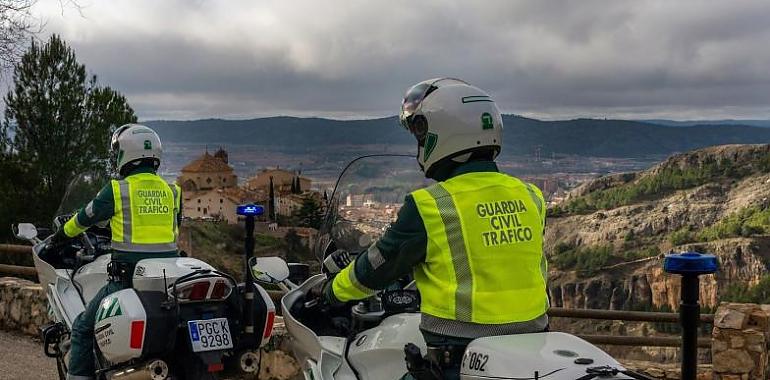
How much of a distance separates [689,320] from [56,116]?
31.4m

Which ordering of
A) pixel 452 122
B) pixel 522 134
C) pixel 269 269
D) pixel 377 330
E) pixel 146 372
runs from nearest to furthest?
pixel 452 122 < pixel 377 330 < pixel 269 269 < pixel 146 372 < pixel 522 134

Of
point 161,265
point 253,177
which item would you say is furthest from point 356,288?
point 253,177

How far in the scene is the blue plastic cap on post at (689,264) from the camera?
3768 mm

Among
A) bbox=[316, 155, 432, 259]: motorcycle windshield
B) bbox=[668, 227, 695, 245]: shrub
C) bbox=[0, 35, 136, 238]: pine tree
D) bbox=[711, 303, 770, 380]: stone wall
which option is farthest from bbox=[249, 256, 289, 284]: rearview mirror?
bbox=[668, 227, 695, 245]: shrub

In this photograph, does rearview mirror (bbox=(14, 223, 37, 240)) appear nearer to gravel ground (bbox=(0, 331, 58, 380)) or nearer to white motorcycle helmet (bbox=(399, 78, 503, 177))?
gravel ground (bbox=(0, 331, 58, 380))

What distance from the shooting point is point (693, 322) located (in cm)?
399

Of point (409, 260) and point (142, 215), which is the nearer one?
point (409, 260)

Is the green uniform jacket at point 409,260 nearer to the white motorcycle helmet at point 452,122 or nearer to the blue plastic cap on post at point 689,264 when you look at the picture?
the white motorcycle helmet at point 452,122

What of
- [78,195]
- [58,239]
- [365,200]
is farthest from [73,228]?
[365,200]

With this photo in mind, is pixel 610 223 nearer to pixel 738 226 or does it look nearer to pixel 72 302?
pixel 738 226

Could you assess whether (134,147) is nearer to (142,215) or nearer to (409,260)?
(142,215)

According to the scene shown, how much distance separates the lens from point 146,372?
511 centimetres

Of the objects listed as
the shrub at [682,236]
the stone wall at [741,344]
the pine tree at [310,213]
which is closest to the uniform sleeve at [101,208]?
the pine tree at [310,213]

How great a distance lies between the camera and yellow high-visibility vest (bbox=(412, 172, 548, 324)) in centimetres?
291
